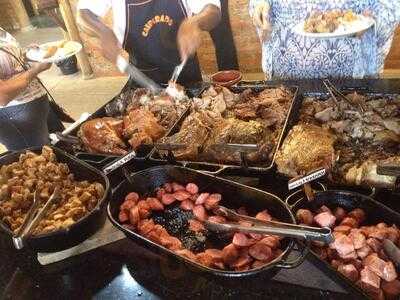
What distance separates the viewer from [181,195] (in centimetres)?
210

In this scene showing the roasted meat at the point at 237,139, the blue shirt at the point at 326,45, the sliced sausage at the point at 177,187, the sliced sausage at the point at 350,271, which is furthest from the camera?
the blue shirt at the point at 326,45

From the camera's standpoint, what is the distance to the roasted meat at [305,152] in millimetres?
2180

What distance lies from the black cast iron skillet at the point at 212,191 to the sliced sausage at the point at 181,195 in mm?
75

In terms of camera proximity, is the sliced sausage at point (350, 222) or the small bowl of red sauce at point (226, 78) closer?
the sliced sausage at point (350, 222)

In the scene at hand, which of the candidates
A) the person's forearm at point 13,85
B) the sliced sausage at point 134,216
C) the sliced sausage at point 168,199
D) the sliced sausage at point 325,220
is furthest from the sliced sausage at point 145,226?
the person's forearm at point 13,85

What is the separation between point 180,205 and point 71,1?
6307mm

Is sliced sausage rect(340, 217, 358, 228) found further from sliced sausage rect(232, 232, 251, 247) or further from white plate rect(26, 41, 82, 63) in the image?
white plate rect(26, 41, 82, 63)

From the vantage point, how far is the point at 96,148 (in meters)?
2.76

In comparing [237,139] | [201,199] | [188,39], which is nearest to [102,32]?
[188,39]

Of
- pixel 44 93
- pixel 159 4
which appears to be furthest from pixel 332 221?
pixel 44 93

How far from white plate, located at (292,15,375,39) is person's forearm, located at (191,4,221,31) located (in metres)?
1.16

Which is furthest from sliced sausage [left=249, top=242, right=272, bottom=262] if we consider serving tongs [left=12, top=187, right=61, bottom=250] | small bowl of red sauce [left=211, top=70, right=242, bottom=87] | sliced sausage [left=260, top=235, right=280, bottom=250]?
small bowl of red sauce [left=211, top=70, right=242, bottom=87]

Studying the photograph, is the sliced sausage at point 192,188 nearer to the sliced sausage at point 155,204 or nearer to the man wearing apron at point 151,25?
the sliced sausage at point 155,204

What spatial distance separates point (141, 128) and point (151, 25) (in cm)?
138
